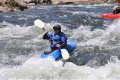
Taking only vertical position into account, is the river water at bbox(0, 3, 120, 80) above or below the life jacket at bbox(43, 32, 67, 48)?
below

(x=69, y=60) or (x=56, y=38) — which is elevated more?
(x=56, y=38)

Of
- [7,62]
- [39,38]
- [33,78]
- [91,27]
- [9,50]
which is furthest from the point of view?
[91,27]

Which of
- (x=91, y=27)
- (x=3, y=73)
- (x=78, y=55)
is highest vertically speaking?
(x=3, y=73)

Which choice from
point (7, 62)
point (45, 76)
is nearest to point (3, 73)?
point (45, 76)

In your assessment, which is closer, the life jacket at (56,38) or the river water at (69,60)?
the river water at (69,60)

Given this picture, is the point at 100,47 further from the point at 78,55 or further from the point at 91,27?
the point at 91,27

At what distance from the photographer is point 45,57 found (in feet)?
34.7

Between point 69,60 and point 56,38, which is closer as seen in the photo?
point 56,38

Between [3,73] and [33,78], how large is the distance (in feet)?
3.01

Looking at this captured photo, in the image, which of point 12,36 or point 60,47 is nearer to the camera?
point 60,47

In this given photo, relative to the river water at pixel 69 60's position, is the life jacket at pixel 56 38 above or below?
above

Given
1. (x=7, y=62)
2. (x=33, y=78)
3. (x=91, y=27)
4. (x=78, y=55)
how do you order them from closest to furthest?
(x=33, y=78), (x=7, y=62), (x=78, y=55), (x=91, y=27)

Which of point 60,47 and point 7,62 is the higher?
point 60,47

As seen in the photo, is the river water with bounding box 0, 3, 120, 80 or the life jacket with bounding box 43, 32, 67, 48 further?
the life jacket with bounding box 43, 32, 67, 48
